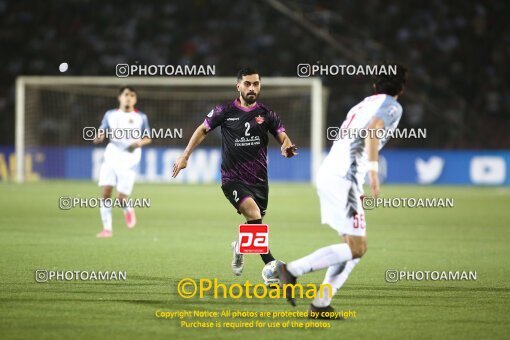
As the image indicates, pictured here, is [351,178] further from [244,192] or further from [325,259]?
[244,192]

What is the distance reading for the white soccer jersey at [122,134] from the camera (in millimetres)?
14727

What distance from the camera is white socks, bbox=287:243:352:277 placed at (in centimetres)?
719

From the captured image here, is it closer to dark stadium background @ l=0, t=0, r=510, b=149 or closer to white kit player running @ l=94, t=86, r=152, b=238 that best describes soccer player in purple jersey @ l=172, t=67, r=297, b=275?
white kit player running @ l=94, t=86, r=152, b=238

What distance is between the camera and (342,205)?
7.23 meters

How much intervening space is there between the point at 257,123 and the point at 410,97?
21777mm

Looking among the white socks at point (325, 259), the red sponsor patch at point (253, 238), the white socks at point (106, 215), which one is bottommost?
the white socks at point (325, 259)

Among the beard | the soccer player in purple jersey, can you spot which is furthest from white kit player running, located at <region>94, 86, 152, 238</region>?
the beard

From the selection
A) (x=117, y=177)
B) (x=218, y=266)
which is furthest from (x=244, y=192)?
(x=117, y=177)

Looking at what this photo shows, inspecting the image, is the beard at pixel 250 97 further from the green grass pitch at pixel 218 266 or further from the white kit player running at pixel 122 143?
the white kit player running at pixel 122 143

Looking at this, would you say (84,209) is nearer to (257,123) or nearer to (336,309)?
(257,123)

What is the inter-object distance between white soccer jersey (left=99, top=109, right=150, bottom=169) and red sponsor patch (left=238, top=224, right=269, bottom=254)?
612 centimetres

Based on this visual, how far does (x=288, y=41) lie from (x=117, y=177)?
63.1 feet

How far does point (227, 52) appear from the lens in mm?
32594

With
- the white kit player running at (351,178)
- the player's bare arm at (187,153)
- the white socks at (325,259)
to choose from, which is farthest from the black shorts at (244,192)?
the white socks at (325,259)
